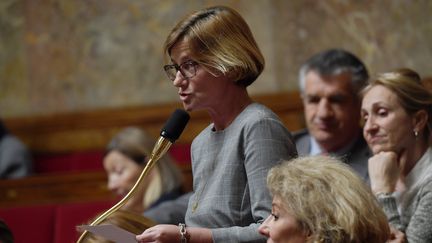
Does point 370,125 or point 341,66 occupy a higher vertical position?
point 341,66

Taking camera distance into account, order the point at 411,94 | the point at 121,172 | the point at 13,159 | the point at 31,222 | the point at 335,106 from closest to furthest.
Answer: the point at 411,94, the point at 335,106, the point at 31,222, the point at 121,172, the point at 13,159

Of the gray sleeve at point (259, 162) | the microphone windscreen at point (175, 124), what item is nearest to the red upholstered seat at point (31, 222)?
the microphone windscreen at point (175, 124)

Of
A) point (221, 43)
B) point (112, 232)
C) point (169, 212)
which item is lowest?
point (169, 212)

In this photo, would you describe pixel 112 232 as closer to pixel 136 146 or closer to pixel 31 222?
pixel 31 222

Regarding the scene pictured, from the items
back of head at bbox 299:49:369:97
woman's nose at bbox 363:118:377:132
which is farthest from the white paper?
back of head at bbox 299:49:369:97

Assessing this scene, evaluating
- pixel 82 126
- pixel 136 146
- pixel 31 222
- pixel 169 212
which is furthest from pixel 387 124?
pixel 82 126

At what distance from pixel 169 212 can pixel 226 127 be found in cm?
119

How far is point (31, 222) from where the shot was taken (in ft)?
12.4

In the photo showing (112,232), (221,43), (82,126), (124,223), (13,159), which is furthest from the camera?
(82,126)

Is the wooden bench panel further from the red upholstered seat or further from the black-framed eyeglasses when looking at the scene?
the black-framed eyeglasses

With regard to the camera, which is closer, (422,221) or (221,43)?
(221,43)

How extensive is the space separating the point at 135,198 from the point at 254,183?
172 centimetres

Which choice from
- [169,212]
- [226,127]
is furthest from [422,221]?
[169,212]

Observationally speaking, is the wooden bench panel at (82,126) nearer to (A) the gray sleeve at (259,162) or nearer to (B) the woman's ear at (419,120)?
(B) the woman's ear at (419,120)
